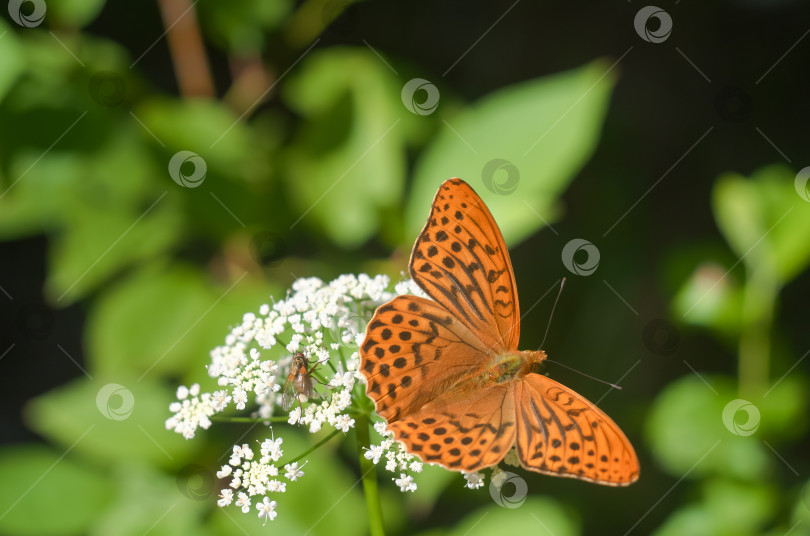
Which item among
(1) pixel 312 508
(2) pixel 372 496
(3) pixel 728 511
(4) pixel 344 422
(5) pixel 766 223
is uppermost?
(5) pixel 766 223

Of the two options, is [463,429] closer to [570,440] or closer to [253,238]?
[570,440]

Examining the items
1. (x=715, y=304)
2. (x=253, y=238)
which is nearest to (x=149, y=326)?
(x=253, y=238)

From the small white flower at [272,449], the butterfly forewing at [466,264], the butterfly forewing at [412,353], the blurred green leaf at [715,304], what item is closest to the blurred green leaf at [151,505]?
the small white flower at [272,449]

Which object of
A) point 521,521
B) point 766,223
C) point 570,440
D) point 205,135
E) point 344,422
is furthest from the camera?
point 766,223

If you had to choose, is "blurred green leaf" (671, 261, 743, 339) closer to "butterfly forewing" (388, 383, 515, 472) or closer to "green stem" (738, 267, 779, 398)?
"green stem" (738, 267, 779, 398)

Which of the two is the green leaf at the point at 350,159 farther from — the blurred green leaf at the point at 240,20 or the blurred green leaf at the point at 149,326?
the blurred green leaf at the point at 149,326

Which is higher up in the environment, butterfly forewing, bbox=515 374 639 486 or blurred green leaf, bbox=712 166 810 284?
blurred green leaf, bbox=712 166 810 284

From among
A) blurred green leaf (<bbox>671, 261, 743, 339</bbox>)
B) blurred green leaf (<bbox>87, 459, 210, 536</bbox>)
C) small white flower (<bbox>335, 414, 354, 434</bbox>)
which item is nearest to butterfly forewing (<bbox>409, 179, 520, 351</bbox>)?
small white flower (<bbox>335, 414, 354, 434</bbox>)

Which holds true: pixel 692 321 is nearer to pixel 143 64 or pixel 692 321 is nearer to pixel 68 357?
pixel 143 64
